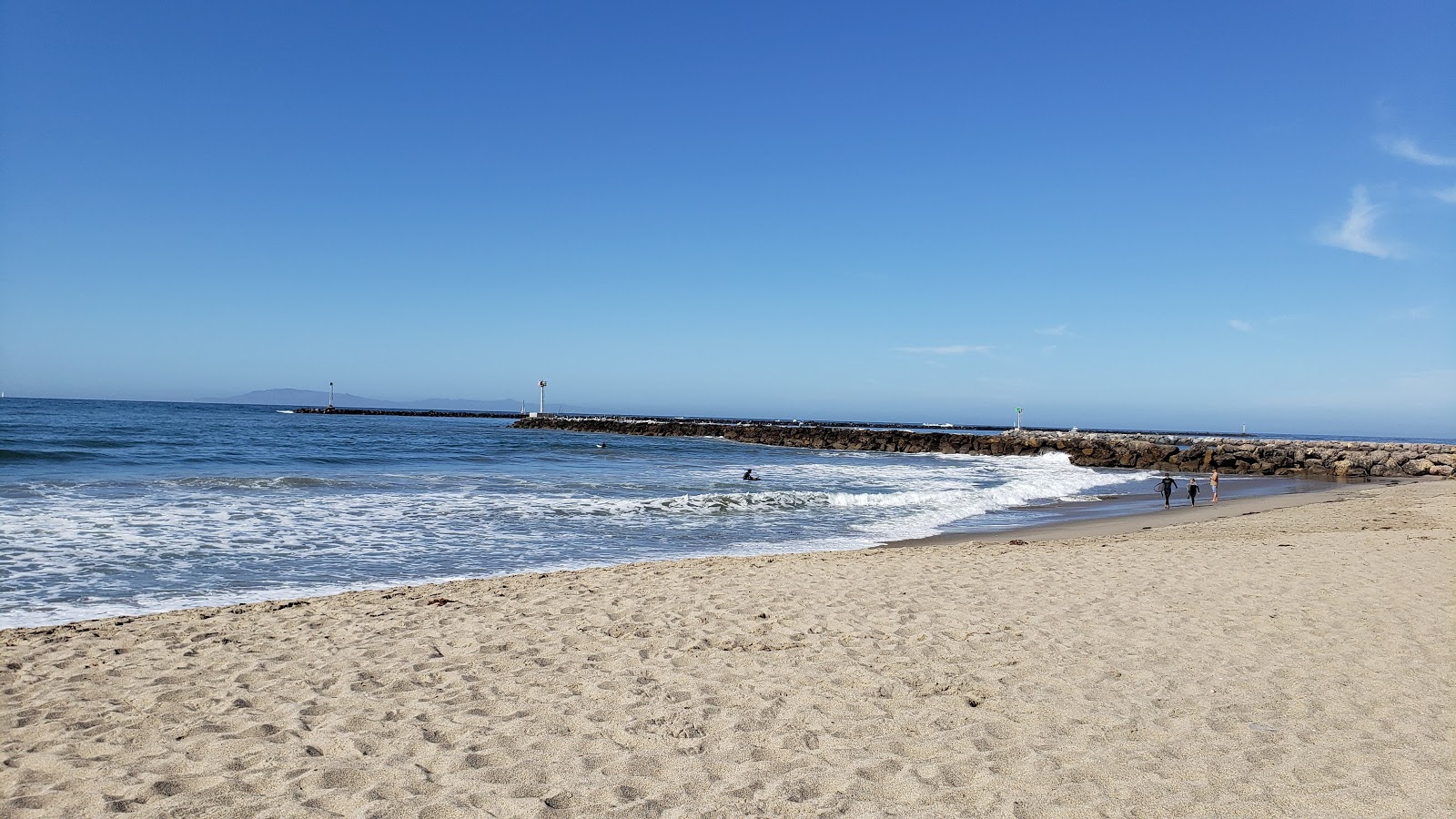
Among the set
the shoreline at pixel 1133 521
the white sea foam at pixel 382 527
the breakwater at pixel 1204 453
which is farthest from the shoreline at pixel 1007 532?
the breakwater at pixel 1204 453

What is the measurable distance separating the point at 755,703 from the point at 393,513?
36.4 feet

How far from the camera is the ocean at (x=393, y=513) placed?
337 inches

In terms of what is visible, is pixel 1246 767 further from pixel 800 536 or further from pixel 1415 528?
pixel 1415 528

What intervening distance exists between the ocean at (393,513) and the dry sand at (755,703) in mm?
2072

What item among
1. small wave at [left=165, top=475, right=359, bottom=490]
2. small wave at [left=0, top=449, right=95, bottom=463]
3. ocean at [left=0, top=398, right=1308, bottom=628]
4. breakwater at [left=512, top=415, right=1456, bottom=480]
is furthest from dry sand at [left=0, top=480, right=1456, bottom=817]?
breakwater at [left=512, top=415, right=1456, bottom=480]

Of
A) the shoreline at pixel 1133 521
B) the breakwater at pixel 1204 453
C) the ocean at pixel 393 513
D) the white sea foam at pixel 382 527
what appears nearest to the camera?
the white sea foam at pixel 382 527

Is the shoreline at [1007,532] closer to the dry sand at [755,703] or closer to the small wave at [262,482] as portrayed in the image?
the dry sand at [755,703]

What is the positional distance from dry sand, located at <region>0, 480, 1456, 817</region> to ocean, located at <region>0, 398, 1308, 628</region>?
2.07m

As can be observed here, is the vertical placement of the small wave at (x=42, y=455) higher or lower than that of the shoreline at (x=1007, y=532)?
higher

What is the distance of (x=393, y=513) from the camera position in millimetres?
13867

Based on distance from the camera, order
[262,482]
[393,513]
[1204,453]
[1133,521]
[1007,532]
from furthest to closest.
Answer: [1204,453]
[262,482]
[1133,521]
[393,513]
[1007,532]

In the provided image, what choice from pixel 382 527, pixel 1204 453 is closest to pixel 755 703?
pixel 382 527

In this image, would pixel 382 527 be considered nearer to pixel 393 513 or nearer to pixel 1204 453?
pixel 393 513

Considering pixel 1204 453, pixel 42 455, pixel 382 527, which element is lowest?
pixel 382 527
